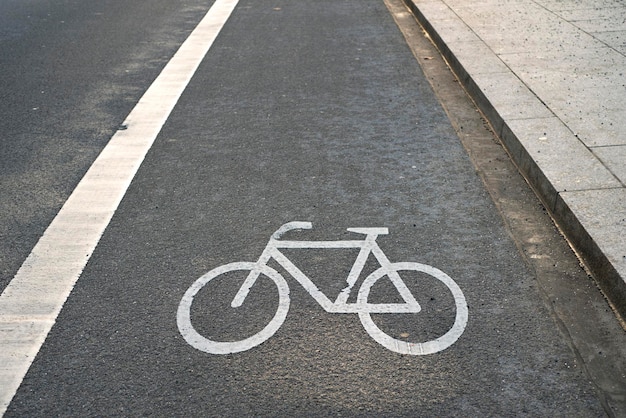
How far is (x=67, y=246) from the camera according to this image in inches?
195

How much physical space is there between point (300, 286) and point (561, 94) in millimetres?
4157

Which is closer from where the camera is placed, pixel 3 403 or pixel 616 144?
pixel 3 403

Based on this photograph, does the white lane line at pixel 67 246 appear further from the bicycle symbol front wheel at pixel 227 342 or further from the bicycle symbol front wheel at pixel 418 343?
the bicycle symbol front wheel at pixel 418 343

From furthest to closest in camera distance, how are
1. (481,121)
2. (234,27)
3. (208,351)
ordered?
(234,27)
(481,121)
(208,351)

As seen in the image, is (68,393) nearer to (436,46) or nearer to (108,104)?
(108,104)

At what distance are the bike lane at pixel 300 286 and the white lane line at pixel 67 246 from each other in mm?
88

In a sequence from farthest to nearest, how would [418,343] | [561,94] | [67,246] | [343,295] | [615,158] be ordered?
[561,94], [615,158], [67,246], [343,295], [418,343]

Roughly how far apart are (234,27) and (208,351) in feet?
28.9

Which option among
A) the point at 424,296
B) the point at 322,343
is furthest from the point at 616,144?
the point at 322,343

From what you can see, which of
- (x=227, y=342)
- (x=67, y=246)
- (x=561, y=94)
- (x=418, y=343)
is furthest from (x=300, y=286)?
(x=561, y=94)

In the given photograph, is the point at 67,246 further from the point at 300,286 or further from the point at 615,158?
the point at 615,158

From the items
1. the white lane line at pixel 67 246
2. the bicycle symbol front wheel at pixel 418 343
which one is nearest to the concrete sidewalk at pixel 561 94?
the bicycle symbol front wheel at pixel 418 343

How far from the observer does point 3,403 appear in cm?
352

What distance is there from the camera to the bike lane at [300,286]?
355 centimetres
